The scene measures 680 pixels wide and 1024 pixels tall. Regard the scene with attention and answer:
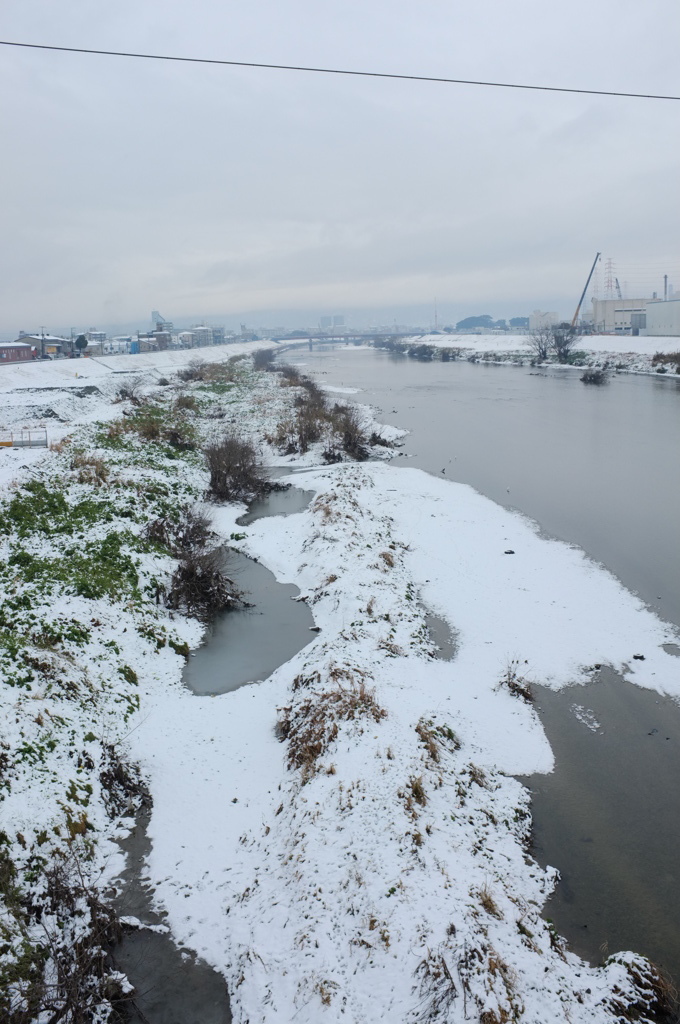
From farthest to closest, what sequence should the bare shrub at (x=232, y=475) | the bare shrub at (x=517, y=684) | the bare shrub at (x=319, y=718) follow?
1. the bare shrub at (x=232, y=475)
2. the bare shrub at (x=517, y=684)
3. the bare shrub at (x=319, y=718)

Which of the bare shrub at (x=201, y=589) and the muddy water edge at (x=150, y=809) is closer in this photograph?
the muddy water edge at (x=150, y=809)

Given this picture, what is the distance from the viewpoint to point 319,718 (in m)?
8.33

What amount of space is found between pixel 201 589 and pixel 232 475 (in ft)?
26.4

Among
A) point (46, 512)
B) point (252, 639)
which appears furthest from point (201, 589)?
point (46, 512)

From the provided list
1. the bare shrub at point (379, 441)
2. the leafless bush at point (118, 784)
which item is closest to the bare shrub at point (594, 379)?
the bare shrub at point (379, 441)

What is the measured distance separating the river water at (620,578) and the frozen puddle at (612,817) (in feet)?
0.05

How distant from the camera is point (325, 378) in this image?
66.8m

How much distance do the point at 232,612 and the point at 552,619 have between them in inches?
248

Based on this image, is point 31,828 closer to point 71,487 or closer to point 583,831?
point 583,831

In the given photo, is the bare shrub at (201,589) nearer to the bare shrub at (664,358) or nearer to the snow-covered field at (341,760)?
the snow-covered field at (341,760)

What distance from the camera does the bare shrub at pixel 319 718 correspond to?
7810 mm

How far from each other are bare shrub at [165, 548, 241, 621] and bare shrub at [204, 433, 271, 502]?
22.5ft

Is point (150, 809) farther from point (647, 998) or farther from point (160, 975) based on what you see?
point (647, 998)

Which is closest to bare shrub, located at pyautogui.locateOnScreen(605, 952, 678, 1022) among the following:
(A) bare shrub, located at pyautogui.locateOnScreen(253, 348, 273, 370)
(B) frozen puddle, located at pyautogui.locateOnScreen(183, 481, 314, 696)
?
(B) frozen puddle, located at pyautogui.locateOnScreen(183, 481, 314, 696)
